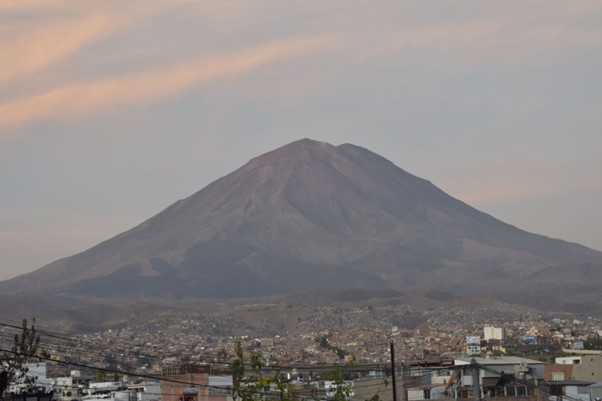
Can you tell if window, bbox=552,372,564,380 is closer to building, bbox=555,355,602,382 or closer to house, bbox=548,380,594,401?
building, bbox=555,355,602,382

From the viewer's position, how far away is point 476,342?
7633 inches

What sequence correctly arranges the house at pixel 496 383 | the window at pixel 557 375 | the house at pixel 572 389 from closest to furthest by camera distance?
the house at pixel 496 383 < the house at pixel 572 389 < the window at pixel 557 375

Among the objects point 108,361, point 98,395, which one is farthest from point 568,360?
point 108,361

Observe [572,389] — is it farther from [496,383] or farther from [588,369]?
[588,369]

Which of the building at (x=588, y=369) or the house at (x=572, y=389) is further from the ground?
the building at (x=588, y=369)

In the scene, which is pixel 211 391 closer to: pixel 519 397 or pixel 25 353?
pixel 519 397

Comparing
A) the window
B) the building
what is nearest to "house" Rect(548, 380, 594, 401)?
the window

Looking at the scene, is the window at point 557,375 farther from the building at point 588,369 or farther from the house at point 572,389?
the house at point 572,389

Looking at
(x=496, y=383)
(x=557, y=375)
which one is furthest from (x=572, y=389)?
(x=557, y=375)

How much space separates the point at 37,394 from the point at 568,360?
8492cm

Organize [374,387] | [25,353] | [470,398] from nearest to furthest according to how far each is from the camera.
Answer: [25,353]
[470,398]
[374,387]

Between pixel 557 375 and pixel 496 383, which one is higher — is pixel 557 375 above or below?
above

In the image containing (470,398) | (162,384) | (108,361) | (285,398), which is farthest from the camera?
(108,361)

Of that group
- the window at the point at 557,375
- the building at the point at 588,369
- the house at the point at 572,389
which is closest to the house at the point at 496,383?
the house at the point at 572,389
